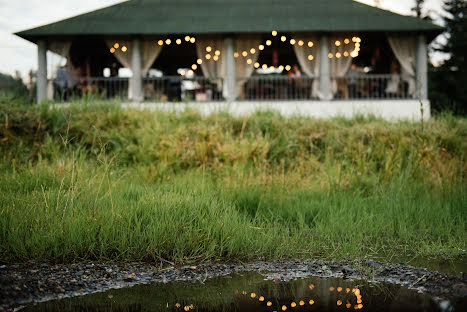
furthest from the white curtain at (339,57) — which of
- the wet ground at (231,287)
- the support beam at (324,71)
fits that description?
the wet ground at (231,287)

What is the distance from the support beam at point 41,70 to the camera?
1591 cm

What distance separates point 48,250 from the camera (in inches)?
154

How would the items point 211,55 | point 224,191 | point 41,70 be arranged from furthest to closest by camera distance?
point 211,55
point 41,70
point 224,191

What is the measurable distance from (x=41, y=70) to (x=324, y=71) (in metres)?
9.87

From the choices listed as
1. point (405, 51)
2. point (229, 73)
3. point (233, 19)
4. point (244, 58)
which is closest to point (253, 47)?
point (244, 58)

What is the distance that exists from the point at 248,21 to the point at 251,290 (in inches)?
542

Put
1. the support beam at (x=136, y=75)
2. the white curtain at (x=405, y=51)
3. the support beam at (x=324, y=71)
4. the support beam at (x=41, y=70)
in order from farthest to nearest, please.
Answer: the white curtain at (x=405, y=51) < the support beam at (x=136, y=75) < the support beam at (x=41, y=70) < the support beam at (x=324, y=71)

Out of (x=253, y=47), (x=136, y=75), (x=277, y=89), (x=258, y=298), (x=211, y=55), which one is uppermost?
(x=253, y=47)

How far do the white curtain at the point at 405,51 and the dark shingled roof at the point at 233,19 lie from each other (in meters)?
0.63

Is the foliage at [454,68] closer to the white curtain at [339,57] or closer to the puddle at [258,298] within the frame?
the white curtain at [339,57]

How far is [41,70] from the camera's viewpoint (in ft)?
52.6

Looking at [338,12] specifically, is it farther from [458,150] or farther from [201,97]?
[458,150]

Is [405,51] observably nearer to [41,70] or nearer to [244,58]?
[244,58]

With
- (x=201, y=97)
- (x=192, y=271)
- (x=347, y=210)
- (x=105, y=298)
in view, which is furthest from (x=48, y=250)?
(x=201, y=97)
